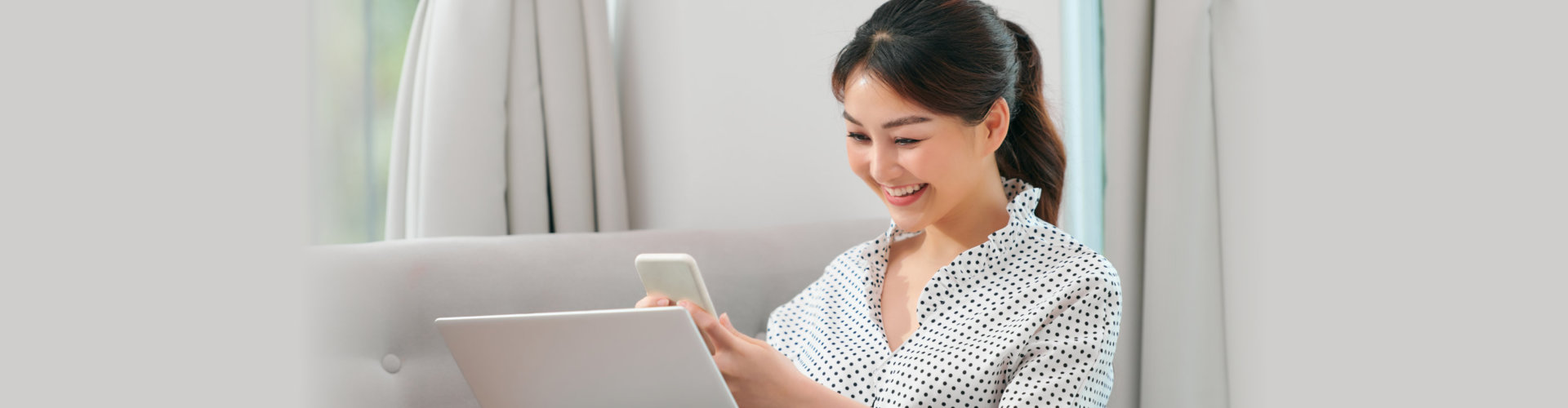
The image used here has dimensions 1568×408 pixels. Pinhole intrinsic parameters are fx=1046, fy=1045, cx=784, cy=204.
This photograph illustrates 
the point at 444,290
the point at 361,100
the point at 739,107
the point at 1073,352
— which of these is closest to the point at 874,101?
the point at 1073,352

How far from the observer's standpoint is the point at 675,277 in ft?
3.10

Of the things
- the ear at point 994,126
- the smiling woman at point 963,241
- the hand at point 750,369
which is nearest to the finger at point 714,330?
the hand at point 750,369

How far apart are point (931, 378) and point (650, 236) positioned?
1.66 ft

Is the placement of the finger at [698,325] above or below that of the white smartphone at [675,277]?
below

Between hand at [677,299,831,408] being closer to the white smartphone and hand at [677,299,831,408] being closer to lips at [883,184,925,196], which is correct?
the white smartphone

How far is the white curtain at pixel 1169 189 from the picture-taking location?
1.38 meters

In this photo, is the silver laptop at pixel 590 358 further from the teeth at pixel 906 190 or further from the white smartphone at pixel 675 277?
the teeth at pixel 906 190

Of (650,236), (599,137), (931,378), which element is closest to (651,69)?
(599,137)

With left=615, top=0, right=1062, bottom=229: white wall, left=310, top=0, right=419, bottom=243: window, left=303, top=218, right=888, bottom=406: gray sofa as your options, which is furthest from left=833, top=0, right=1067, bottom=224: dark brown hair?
left=310, top=0, right=419, bottom=243: window

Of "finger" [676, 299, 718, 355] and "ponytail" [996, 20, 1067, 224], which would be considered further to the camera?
"ponytail" [996, 20, 1067, 224]

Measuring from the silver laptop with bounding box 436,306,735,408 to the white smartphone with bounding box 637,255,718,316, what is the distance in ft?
0.29

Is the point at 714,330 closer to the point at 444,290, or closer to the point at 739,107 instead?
the point at 444,290

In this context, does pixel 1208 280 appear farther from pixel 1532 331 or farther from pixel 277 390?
pixel 277 390

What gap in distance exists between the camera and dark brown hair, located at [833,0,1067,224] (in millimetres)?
1007
